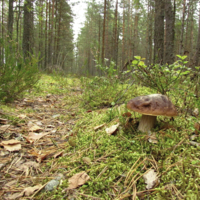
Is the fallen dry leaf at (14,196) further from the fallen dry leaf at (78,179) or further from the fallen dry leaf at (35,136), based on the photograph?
the fallen dry leaf at (35,136)

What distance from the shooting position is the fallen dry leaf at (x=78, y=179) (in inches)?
47.0

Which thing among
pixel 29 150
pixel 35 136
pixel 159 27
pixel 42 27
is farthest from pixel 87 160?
pixel 42 27

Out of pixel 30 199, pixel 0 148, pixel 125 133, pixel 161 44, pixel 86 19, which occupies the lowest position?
pixel 30 199

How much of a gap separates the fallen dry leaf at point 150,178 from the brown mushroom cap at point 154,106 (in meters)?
0.53

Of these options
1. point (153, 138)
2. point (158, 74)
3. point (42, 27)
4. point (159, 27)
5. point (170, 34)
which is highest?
point (42, 27)

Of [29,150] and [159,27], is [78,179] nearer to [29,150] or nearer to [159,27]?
[29,150]

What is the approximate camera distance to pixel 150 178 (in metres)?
1.18

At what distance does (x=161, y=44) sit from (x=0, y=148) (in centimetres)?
661

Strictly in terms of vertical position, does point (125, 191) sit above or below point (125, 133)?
below

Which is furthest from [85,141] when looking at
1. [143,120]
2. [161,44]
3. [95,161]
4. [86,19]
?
[86,19]

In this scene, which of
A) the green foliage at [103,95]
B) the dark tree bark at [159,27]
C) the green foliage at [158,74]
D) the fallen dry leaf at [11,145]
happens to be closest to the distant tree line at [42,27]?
the green foliage at [103,95]

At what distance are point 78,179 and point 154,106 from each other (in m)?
0.99

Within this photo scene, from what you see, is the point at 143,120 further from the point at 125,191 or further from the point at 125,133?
the point at 125,191

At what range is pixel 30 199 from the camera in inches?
42.6
